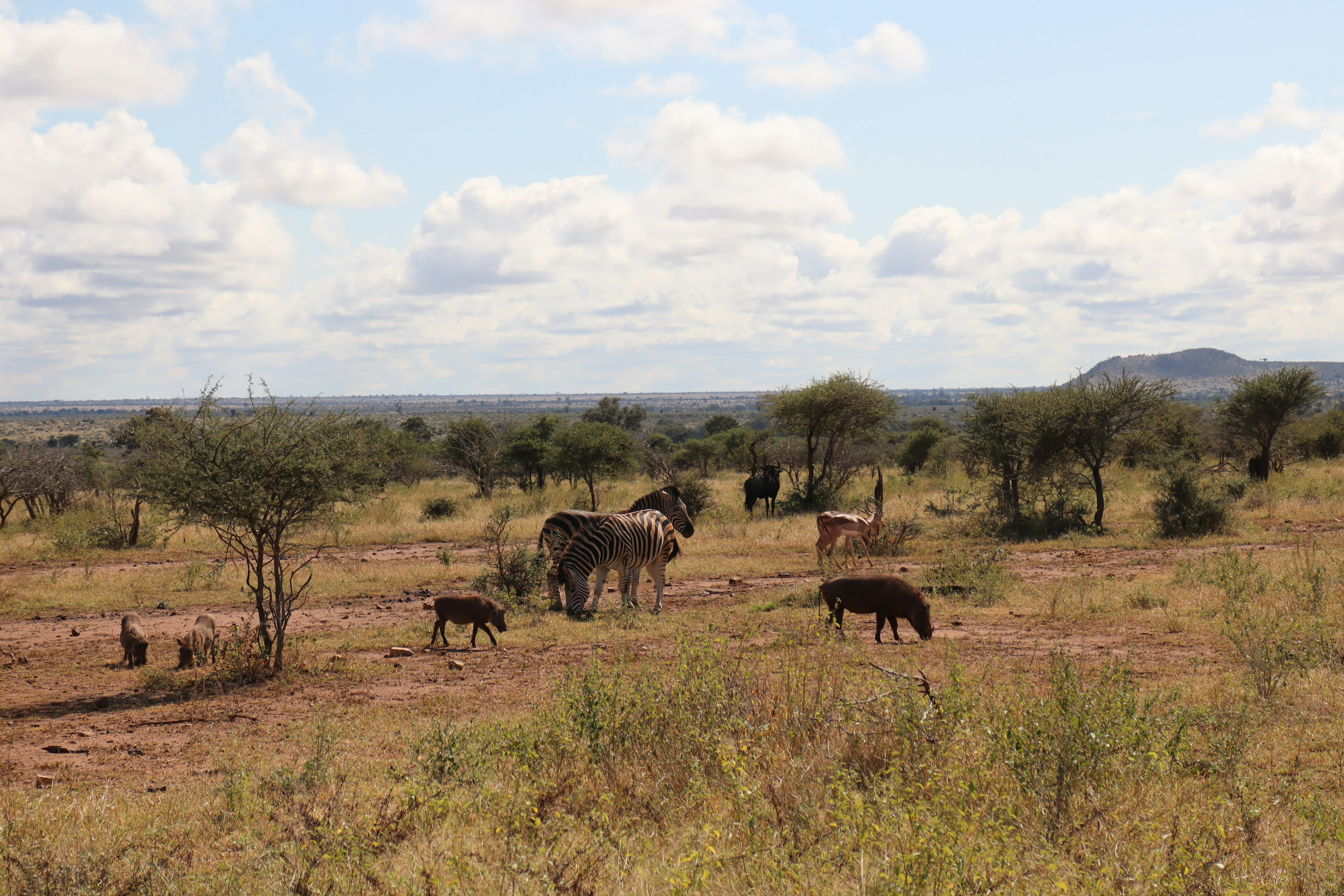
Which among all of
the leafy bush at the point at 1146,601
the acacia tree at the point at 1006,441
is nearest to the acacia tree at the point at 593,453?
the acacia tree at the point at 1006,441

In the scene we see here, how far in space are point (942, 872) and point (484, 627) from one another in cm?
871

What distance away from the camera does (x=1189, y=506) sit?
20.9 meters

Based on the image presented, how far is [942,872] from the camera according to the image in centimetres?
389

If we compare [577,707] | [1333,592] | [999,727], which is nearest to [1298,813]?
[999,727]

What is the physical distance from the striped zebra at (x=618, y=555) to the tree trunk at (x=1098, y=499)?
12943mm

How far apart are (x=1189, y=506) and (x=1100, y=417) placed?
3267mm

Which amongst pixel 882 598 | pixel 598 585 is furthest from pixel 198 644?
pixel 882 598

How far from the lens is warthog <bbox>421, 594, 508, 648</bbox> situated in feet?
38.5

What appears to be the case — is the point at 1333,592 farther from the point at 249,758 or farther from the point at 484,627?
the point at 249,758

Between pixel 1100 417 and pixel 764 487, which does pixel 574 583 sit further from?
pixel 1100 417

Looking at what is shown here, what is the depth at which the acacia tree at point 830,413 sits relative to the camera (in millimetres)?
29953

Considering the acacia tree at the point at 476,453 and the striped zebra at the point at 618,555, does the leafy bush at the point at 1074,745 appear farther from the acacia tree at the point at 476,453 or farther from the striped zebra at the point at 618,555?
the acacia tree at the point at 476,453

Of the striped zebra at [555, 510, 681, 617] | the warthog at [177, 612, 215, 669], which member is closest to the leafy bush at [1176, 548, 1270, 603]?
the striped zebra at [555, 510, 681, 617]

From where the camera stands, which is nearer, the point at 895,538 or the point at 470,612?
the point at 470,612
